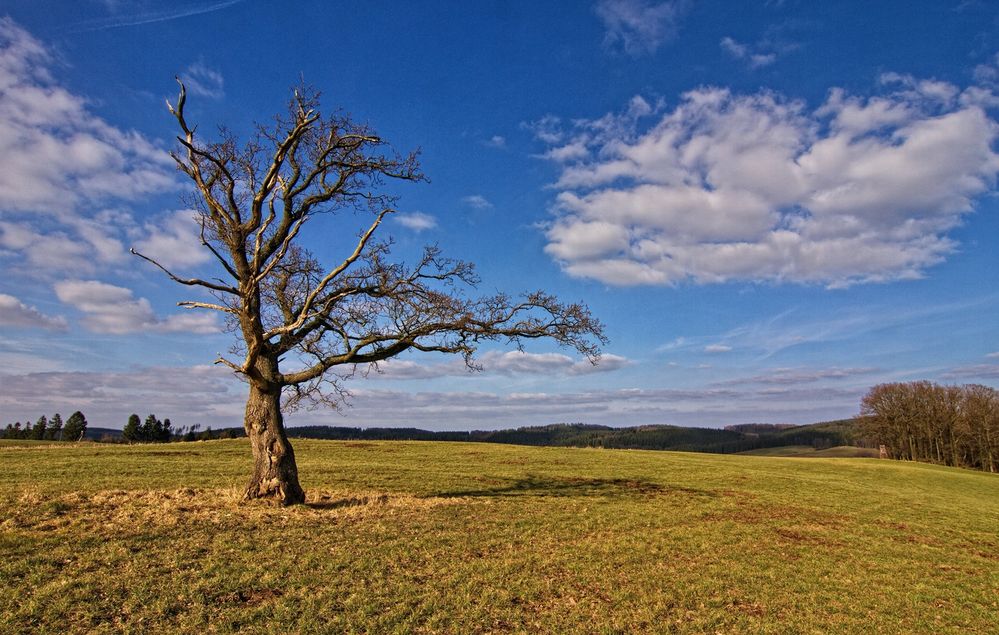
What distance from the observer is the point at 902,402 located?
281 ft

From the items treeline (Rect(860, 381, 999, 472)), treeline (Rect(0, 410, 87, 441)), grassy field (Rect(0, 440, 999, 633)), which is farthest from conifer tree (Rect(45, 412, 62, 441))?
treeline (Rect(860, 381, 999, 472))

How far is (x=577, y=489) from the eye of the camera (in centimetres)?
2325

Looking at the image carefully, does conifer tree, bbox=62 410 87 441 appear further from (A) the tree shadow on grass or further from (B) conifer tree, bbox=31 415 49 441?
(A) the tree shadow on grass

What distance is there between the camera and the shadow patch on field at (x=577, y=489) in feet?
68.5

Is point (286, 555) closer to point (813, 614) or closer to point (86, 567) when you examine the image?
point (86, 567)

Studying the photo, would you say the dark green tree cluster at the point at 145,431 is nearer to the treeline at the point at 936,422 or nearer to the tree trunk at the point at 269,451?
the tree trunk at the point at 269,451

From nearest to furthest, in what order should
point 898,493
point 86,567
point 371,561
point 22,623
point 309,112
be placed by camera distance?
point 22,623
point 86,567
point 371,561
point 309,112
point 898,493

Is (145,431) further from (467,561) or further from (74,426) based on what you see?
(467,561)

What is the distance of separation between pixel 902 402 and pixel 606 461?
74.4 m

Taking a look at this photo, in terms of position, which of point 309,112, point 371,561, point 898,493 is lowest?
point 898,493

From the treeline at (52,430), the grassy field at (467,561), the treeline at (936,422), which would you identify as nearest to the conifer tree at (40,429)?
the treeline at (52,430)

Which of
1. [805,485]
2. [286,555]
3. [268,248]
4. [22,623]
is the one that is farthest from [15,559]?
[805,485]

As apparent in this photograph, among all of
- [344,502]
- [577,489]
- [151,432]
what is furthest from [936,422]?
[151,432]

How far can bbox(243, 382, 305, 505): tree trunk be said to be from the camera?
602 inches
